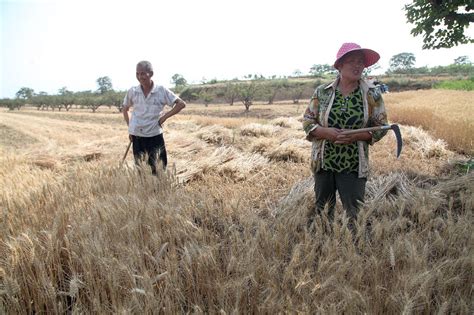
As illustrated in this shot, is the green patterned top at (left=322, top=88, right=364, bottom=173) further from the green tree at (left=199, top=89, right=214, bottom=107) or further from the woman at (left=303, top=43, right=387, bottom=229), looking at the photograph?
the green tree at (left=199, top=89, right=214, bottom=107)

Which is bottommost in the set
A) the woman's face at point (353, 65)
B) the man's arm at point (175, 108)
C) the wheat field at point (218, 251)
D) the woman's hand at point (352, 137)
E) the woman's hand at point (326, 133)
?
the wheat field at point (218, 251)

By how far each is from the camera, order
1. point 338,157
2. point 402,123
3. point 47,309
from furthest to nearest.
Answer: point 402,123 < point 338,157 < point 47,309

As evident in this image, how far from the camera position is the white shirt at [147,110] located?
4219 millimetres

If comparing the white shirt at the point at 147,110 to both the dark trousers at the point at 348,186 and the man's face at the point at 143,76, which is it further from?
the dark trousers at the point at 348,186

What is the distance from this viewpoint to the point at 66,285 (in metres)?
1.84

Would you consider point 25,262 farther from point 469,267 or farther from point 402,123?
point 402,123

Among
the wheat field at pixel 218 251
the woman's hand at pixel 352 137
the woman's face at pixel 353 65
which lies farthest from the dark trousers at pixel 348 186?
the woman's face at pixel 353 65

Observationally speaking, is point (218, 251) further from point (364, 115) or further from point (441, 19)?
point (441, 19)

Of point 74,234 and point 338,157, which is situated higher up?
point 338,157

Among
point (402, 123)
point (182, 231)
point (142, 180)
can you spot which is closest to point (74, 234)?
point (182, 231)

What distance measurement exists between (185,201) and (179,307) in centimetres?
107

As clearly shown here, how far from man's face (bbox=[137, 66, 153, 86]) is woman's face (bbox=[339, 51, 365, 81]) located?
8.33 ft

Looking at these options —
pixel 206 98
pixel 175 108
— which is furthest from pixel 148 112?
pixel 206 98

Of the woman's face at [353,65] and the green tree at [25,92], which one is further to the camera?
the green tree at [25,92]
